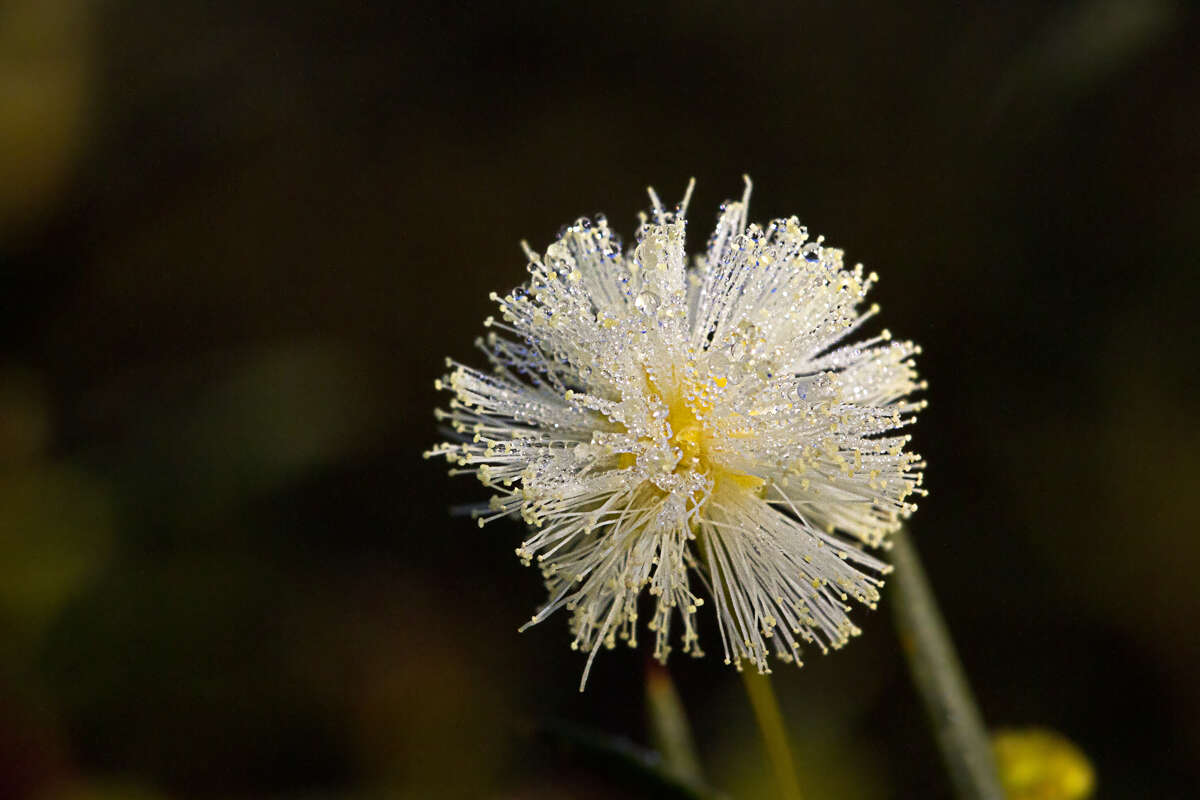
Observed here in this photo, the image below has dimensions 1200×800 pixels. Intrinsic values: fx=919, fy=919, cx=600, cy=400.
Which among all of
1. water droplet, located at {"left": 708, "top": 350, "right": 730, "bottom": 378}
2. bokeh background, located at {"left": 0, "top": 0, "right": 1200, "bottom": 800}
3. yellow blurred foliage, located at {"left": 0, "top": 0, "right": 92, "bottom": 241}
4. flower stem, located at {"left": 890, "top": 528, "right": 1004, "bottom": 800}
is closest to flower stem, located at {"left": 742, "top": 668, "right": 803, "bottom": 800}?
flower stem, located at {"left": 890, "top": 528, "right": 1004, "bottom": 800}

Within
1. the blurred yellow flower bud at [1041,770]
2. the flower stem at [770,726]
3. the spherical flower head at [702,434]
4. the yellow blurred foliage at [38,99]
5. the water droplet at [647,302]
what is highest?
the yellow blurred foliage at [38,99]

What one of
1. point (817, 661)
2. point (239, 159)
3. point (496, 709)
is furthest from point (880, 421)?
point (239, 159)

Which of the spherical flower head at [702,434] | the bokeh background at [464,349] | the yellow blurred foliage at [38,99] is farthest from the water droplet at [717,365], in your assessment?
the yellow blurred foliage at [38,99]

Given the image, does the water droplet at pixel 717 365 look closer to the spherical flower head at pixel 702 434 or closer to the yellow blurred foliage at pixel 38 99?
the spherical flower head at pixel 702 434

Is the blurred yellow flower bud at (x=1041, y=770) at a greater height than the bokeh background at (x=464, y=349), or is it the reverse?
the bokeh background at (x=464, y=349)

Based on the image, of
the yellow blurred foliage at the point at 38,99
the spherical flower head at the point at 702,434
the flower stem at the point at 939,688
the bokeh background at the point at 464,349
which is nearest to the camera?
the spherical flower head at the point at 702,434

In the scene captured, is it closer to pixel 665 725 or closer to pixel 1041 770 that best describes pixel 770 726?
pixel 665 725
